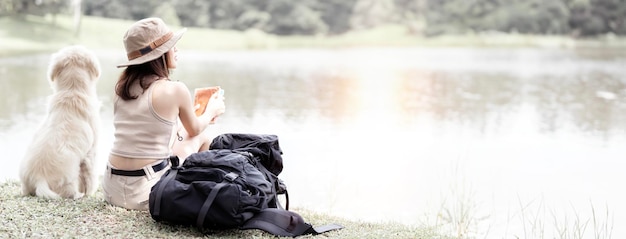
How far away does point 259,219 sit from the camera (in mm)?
1954

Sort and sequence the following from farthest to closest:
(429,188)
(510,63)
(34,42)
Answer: (510,63) < (34,42) < (429,188)

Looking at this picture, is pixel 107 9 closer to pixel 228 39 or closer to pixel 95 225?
pixel 228 39

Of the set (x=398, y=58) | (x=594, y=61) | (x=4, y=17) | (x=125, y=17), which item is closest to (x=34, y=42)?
(x=4, y=17)

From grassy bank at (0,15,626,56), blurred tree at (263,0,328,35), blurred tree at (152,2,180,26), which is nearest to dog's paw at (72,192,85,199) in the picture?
grassy bank at (0,15,626,56)

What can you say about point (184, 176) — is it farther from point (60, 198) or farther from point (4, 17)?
point (4, 17)

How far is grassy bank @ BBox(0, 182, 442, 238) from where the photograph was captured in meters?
1.91

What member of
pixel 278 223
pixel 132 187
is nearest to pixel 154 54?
pixel 132 187

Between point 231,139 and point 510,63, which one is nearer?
point 231,139

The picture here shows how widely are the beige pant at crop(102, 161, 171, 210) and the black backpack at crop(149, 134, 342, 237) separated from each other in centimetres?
14

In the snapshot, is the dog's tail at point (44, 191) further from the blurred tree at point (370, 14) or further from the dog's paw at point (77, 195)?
the blurred tree at point (370, 14)

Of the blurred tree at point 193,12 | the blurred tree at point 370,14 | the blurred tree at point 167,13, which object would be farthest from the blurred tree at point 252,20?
the blurred tree at point 370,14

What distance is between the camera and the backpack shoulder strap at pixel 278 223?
1940 millimetres

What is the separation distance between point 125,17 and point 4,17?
9.47 feet

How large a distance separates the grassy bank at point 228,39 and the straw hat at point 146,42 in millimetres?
8428
